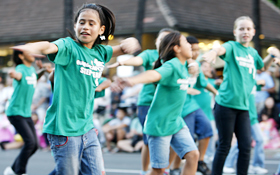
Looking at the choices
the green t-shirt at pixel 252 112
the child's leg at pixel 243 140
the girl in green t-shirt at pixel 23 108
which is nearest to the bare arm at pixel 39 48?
the child's leg at pixel 243 140

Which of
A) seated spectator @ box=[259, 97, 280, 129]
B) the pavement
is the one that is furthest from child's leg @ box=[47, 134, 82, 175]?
seated spectator @ box=[259, 97, 280, 129]

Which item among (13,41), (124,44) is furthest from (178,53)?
(13,41)

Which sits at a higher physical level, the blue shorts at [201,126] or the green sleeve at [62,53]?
the green sleeve at [62,53]

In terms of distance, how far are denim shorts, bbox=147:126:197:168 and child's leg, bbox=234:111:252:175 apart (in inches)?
35.7

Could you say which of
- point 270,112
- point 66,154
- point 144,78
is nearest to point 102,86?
point 144,78

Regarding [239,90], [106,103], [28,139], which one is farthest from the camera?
[106,103]

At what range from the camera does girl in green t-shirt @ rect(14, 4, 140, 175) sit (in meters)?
3.81

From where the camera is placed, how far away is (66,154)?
12.5 ft

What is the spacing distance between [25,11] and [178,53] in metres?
17.6

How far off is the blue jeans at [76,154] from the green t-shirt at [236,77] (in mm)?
2165

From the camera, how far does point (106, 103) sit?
40.0ft

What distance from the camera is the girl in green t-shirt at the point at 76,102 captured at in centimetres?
381

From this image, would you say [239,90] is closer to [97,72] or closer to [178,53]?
[178,53]

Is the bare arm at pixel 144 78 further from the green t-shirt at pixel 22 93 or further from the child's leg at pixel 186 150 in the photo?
the green t-shirt at pixel 22 93
